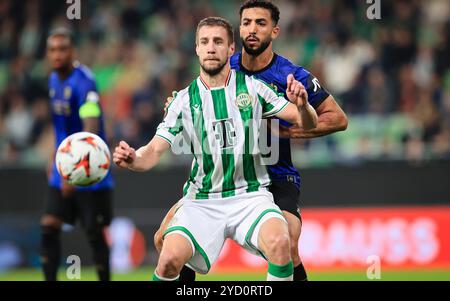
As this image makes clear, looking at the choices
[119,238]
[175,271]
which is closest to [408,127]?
[119,238]

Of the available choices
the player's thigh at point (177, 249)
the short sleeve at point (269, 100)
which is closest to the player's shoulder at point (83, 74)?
the short sleeve at point (269, 100)

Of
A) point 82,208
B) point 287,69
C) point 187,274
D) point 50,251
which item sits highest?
point 287,69

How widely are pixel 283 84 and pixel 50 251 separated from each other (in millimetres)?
3273

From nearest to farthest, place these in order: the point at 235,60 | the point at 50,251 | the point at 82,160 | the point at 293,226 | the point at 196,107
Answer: the point at 82,160
the point at 196,107
the point at 293,226
the point at 235,60
the point at 50,251

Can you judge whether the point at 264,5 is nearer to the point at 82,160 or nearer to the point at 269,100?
the point at 269,100

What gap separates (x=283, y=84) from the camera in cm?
714

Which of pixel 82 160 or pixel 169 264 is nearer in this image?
pixel 169 264

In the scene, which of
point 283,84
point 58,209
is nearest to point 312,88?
point 283,84

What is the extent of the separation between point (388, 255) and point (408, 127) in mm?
1961

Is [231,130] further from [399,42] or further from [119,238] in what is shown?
[399,42]

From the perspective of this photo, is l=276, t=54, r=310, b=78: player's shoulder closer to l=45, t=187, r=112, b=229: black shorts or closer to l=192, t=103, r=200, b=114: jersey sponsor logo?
l=192, t=103, r=200, b=114: jersey sponsor logo

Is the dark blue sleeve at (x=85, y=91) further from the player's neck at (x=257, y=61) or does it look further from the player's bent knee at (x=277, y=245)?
the player's bent knee at (x=277, y=245)

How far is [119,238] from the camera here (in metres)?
12.7

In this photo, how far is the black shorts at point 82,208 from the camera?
363 inches
